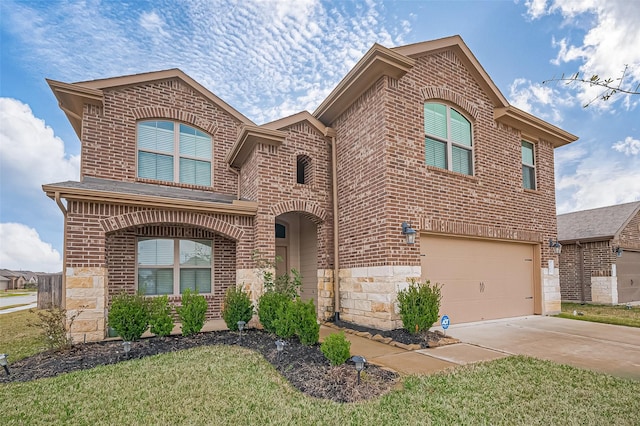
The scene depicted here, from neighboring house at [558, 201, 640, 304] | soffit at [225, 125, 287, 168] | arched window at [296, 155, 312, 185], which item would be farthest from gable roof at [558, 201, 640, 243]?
soffit at [225, 125, 287, 168]

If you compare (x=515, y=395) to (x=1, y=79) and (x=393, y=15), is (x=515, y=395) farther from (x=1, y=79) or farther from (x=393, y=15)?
(x=1, y=79)

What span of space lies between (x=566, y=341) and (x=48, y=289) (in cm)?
1652

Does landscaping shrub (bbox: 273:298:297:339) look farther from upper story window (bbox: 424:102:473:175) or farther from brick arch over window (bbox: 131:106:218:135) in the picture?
brick arch over window (bbox: 131:106:218:135)

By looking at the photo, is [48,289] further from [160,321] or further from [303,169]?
[303,169]

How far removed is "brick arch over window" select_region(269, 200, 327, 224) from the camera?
9030mm

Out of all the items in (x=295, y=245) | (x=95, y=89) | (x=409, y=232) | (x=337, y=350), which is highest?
(x=95, y=89)

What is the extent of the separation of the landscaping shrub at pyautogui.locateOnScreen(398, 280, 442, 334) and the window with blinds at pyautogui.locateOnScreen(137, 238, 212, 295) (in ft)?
17.8

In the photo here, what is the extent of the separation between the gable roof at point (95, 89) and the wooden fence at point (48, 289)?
616 centimetres

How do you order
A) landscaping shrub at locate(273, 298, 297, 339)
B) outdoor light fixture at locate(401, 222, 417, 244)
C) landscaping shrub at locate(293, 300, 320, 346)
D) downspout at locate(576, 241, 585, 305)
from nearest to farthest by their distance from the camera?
landscaping shrub at locate(293, 300, 320, 346)
landscaping shrub at locate(273, 298, 297, 339)
outdoor light fixture at locate(401, 222, 417, 244)
downspout at locate(576, 241, 585, 305)

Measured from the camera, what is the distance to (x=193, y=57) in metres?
11.4

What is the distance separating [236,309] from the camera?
7648 mm

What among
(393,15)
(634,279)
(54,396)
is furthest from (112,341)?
(634,279)

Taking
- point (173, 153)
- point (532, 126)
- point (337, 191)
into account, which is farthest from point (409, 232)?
point (173, 153)

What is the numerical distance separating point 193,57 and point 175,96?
1856mm
